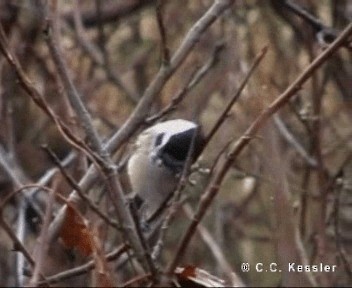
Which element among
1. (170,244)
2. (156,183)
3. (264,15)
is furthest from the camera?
(170,244)

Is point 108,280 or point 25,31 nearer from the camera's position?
point 108,280

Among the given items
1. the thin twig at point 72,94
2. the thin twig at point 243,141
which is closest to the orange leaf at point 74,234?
the thin twig at point 72,94

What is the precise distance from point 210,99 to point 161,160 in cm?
230

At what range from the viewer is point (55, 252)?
2.59 meters

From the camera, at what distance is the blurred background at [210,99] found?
2.74 m

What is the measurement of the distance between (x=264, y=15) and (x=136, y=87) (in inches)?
30.4

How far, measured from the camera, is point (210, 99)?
3.66 m

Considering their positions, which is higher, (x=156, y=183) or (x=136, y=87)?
(x=156, y=183)

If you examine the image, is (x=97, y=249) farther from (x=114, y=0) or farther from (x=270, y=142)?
(x=114, y=0)

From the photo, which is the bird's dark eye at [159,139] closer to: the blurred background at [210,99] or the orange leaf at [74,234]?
the orange leaf at [74,234]

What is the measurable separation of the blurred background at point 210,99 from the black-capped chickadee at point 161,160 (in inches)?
33.6

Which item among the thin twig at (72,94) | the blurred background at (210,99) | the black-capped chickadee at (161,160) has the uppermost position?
the thin twig at (72,94)

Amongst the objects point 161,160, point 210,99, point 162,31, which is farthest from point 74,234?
point 210,99

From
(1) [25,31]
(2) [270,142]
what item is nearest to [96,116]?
(1) [25,31]
